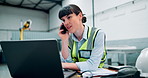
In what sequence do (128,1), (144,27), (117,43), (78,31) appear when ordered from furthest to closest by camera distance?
(117,43), (128,1), (144,27), (78,31)

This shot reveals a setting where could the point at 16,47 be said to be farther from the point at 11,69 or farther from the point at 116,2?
the point at 116,2

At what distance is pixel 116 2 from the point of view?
3.53m

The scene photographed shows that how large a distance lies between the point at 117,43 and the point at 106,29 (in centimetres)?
61

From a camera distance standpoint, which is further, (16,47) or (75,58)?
(75,58)

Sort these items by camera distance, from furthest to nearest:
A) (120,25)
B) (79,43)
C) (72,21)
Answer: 1. (120,25)
2. (79,43)
3. (72,21)

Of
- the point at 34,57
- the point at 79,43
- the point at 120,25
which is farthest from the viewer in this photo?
the point at 120,25

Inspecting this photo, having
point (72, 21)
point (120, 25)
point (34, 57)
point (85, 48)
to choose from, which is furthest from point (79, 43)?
point (120, 25)

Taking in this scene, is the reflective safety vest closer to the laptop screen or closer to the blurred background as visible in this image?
the laptop screen

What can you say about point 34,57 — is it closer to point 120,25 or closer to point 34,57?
point 34,57

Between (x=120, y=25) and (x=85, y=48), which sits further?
(x=120, y=25)

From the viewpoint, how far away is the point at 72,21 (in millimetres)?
1040

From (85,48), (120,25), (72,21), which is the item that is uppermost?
(120,25)

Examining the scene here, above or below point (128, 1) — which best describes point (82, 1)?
above

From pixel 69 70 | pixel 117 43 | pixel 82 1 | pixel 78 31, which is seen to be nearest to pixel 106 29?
pixel 117 43
